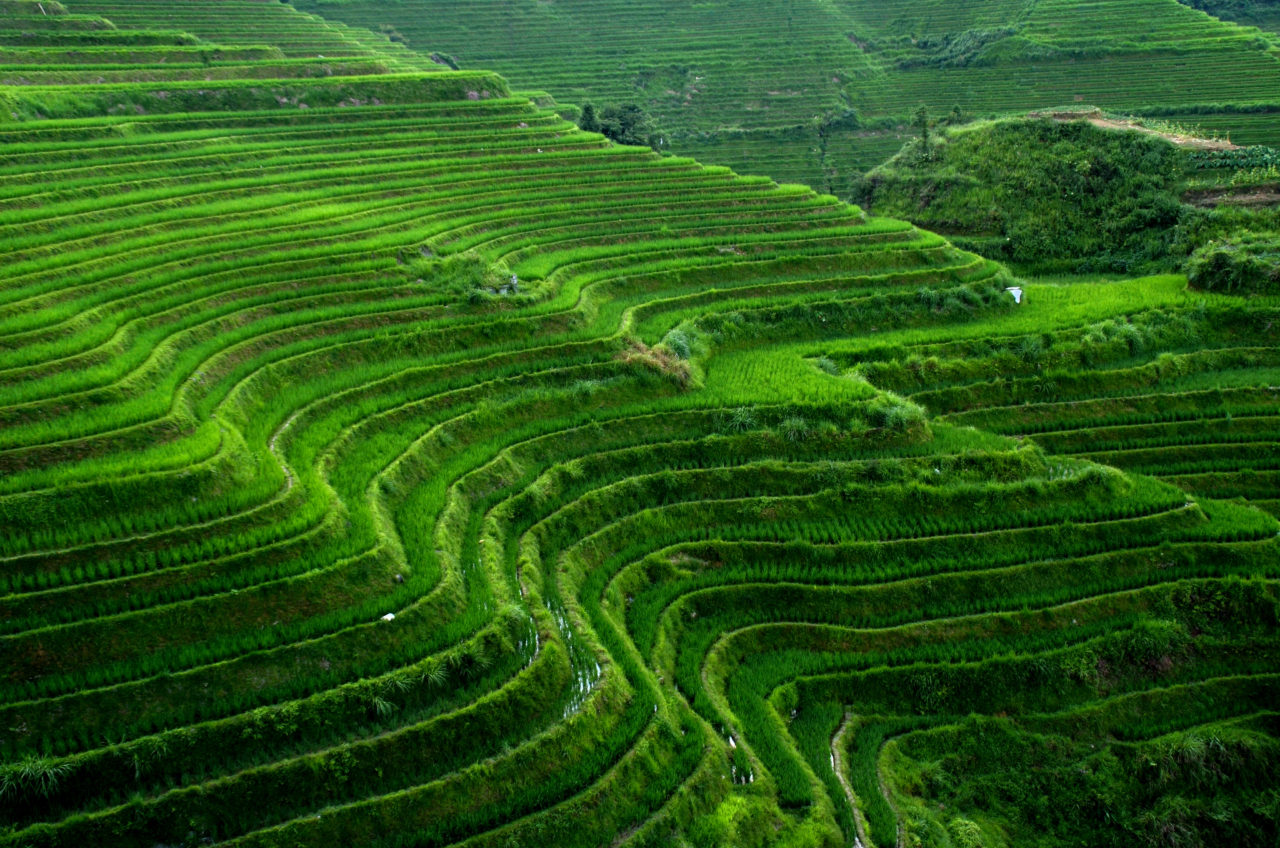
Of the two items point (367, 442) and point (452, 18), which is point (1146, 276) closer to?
point (367, 442)

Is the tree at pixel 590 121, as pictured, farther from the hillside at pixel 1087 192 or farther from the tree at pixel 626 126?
the hillside at pixel 1087 192

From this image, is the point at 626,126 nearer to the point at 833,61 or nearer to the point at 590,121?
the point at 590,121

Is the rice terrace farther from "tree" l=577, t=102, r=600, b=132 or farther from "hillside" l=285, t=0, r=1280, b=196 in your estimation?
"hillside" l=285, t=0, r=1280, b=196

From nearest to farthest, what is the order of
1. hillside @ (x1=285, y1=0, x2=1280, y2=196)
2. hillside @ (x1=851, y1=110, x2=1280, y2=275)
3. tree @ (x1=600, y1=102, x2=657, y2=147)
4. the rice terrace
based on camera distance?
the rice terrace
hillside @ (x1=851, y1=110, x2=1280, y2=275)
tree @ (x1=600, y1=102, x2=657, y2=147)
hillside @ (x1=285, y1=0, x2=1280, y2=196)

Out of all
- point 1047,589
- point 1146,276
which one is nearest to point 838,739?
point 1047,589

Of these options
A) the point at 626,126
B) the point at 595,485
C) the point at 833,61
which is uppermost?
the point at 833,61

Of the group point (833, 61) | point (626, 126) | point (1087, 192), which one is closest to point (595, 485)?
point (1087, 192)

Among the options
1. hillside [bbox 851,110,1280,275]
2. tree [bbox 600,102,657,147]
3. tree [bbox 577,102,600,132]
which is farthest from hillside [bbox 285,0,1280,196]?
tree [bbox 577,102,600,132]
